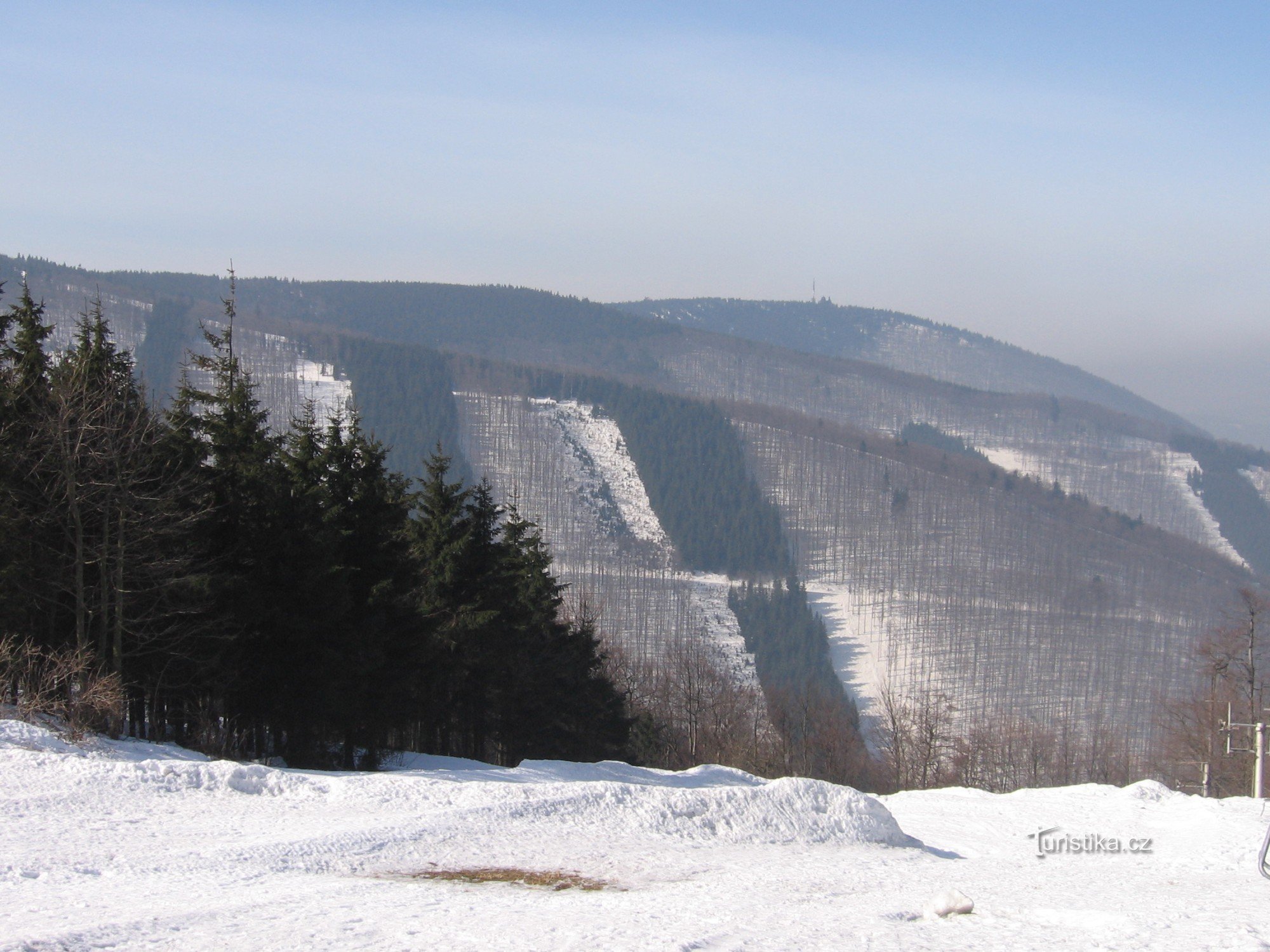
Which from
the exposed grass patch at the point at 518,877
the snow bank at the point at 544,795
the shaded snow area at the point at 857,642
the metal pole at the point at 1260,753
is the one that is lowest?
the shaded snow area at the point at 857,642

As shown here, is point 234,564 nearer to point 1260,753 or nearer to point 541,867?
point 541,867

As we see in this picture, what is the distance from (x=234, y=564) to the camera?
951 inches

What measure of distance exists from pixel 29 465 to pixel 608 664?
1821 inches

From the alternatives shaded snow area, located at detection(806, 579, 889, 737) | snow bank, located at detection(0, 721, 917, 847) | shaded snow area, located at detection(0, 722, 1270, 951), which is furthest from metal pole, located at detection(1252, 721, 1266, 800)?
Answer: shaded snow area, located at detection(806, 579, 889, 737)

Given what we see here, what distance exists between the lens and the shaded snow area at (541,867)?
8.67m

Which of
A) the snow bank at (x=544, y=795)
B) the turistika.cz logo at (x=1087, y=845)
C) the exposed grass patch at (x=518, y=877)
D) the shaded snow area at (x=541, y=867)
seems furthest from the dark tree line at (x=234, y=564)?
the turistika.cz logo at (x=1087, y=845)

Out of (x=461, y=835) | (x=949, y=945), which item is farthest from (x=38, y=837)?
(x=949, y=945)

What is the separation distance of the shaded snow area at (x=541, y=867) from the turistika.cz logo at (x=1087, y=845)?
6.8 inches

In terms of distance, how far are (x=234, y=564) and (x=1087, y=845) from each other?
706 inches

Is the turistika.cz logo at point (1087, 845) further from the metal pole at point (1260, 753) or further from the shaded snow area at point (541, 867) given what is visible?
the metal pole at point (1260, 753)

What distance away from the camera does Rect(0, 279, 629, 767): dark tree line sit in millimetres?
20594

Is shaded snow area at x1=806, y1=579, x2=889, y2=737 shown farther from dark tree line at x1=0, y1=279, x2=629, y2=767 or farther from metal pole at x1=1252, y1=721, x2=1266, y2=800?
metal pole at x1=1252, y1=721, x2=1266, y2=800

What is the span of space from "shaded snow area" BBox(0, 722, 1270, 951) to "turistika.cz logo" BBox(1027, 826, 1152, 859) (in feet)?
0.56

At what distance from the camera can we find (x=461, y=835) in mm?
12836
